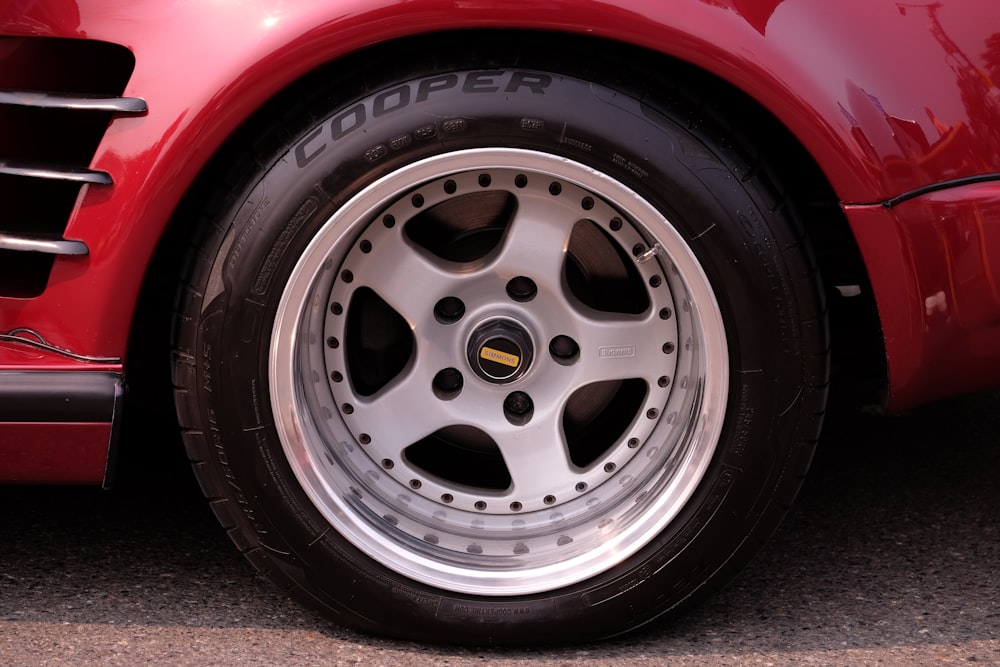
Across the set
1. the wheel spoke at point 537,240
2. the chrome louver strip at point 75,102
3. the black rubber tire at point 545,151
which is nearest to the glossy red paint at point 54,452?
the black rubber tire at point 545,151

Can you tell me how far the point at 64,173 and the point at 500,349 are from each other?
2.51 ft

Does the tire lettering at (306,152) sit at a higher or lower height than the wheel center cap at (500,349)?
higher

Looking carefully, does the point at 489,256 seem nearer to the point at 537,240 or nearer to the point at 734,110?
the point at 537,240

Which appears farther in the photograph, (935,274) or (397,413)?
(397,413)

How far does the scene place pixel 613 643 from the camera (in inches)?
78.1

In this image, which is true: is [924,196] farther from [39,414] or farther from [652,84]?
[39,414]

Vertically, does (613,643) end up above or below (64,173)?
below

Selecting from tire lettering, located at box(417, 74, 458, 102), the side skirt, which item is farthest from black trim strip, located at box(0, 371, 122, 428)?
tire lettering, located at box(417, 74, 458, 102)

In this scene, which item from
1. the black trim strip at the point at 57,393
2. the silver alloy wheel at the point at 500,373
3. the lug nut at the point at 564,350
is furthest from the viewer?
the lug nut at the point at 564,350

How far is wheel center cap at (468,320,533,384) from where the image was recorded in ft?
6.48

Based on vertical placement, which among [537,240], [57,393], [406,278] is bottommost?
[57,393]

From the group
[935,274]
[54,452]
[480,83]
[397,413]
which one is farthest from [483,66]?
[54,452]

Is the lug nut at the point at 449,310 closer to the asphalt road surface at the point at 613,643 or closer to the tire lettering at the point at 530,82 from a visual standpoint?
the tire lettering at the point at 530,82

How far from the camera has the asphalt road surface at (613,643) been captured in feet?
6.30
